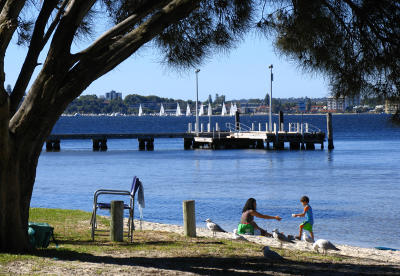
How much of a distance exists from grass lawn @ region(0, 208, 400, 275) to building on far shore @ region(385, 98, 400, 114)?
6.20 ft

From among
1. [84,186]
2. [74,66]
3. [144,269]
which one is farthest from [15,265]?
[84,186]

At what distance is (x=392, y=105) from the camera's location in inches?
309

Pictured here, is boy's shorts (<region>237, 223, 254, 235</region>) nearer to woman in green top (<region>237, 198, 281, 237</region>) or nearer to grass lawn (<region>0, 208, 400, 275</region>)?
woman in green top (<region>237, 198, 281, 237</region>)

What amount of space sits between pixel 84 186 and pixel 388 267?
70.5 feet

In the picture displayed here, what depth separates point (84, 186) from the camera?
2806cm

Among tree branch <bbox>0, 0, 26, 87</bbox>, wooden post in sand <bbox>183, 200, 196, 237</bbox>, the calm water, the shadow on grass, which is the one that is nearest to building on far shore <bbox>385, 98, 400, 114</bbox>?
the calm water

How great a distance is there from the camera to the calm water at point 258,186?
17531 mm

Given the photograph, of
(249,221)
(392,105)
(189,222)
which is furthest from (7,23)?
(249,221)

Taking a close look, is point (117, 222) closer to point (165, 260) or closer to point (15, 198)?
point (165, 260)

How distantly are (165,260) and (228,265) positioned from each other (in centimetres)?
78

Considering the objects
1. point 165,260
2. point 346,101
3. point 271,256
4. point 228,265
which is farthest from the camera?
point 346,101

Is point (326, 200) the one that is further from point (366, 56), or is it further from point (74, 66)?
point (74, 66)

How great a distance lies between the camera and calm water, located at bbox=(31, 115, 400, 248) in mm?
17531

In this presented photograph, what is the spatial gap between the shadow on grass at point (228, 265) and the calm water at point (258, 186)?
5.66 ft
